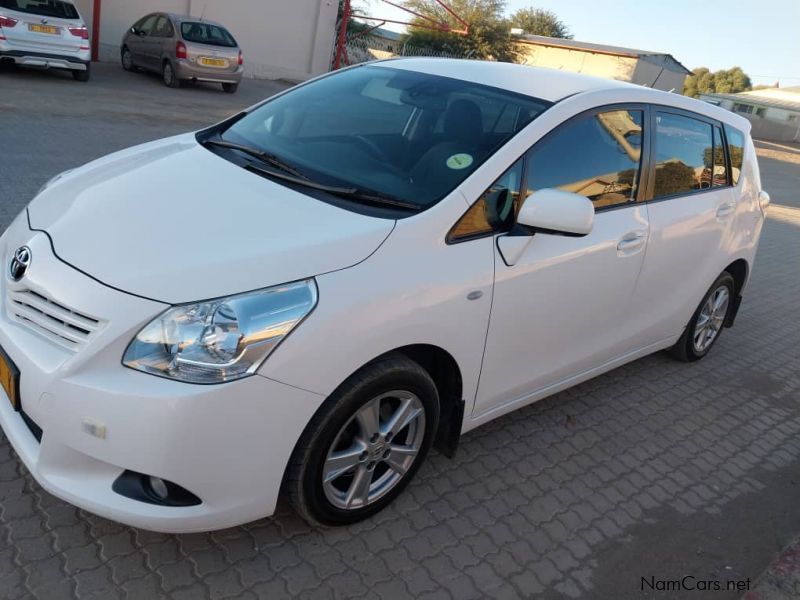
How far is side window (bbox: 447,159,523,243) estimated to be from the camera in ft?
9.24

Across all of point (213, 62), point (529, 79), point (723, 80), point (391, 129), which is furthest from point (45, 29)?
point (723, 80)

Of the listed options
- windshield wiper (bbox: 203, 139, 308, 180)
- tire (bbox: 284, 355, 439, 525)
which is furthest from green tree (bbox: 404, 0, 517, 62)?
tire (bbox: 284, 355, 439, 525)

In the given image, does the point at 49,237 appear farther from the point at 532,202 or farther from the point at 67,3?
the point at 67,3

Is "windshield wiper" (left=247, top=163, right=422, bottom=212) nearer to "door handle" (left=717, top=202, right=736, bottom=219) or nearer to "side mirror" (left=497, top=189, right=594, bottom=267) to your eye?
"side mirror" (left=497, top=189, right=594, bottom=267)

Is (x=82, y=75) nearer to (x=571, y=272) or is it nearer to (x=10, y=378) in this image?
(x=10, y=378)

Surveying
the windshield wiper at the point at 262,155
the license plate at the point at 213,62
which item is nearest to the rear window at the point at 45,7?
the license plate at the point at 213,62

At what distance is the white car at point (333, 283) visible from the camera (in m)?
2.21

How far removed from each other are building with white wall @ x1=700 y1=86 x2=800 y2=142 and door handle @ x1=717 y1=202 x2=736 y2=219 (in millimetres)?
50847

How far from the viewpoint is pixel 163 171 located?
304 cm

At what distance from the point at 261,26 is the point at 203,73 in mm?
5777

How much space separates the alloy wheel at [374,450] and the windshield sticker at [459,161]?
994mm

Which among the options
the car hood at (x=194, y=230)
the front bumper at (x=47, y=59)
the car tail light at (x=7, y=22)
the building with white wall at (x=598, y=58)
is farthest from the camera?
the building with white wall at (x=598, y=58)

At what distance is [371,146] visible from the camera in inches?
127

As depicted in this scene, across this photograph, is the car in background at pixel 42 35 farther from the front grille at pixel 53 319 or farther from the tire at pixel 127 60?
the front grille at pixel 53 319
